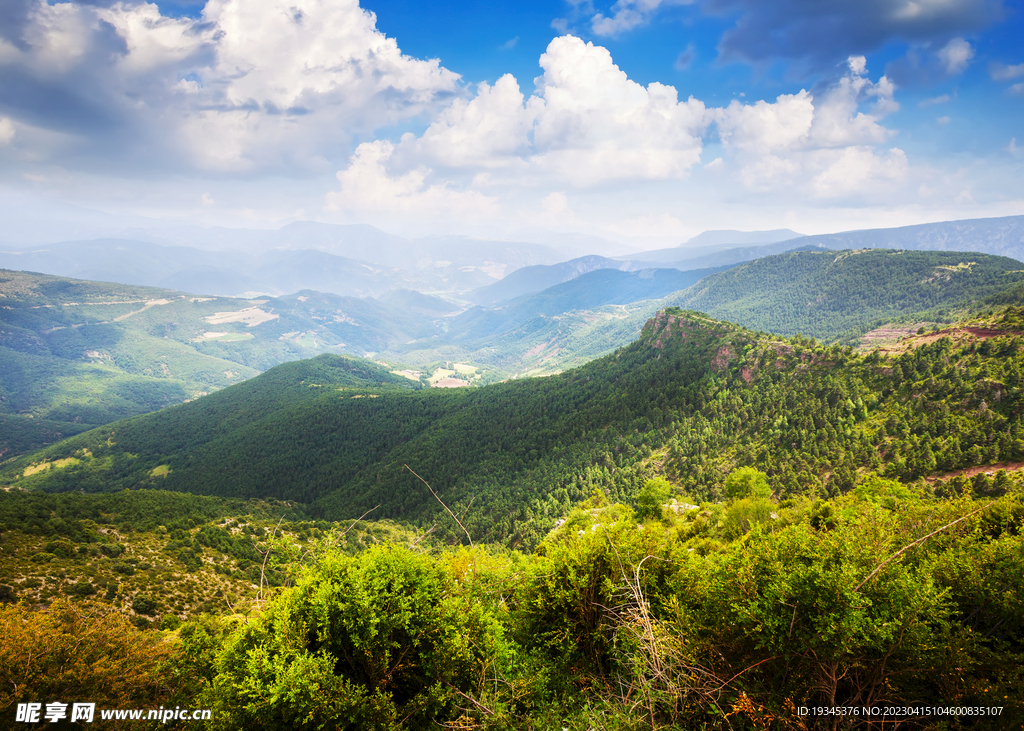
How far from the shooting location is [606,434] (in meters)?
119

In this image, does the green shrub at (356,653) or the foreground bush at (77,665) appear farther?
the foreground bush at (77,665)

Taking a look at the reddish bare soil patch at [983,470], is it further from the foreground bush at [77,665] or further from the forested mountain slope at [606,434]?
the foreground bush at [77,665]

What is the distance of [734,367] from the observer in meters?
111

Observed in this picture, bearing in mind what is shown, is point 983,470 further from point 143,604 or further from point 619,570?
point 143,604

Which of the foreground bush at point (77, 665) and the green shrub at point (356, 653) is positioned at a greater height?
the green shrub at point (356, 653)

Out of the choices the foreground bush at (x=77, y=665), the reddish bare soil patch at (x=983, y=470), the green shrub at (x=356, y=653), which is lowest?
the foreground bush at (x=77, y=665)

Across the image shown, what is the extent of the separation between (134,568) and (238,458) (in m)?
116

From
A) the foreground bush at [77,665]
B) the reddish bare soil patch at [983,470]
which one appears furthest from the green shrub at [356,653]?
the reddish bare soil patch at [983,470]

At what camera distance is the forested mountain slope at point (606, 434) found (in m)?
65.5

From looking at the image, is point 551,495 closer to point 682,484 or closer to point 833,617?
point 682,484

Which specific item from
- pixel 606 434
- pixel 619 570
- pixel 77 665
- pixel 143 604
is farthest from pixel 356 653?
pixel 606 434

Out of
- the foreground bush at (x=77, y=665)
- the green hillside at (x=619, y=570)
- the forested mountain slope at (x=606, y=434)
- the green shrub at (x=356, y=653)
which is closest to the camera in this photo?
the green hillside at (x=619, y=570)

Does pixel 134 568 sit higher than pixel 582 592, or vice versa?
pixel 582 592

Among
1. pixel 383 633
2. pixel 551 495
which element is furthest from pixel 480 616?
pixel 551 495
